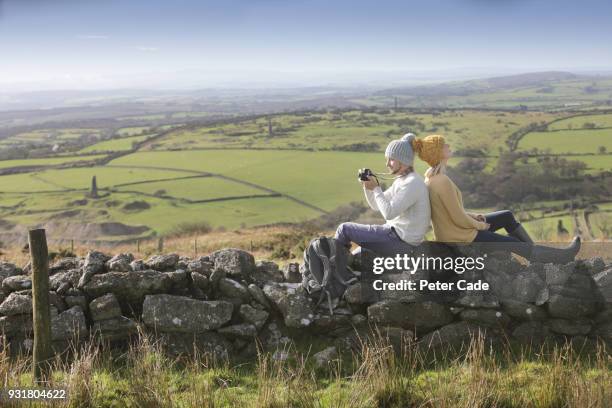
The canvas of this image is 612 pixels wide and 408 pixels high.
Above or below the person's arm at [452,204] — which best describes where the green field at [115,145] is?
below

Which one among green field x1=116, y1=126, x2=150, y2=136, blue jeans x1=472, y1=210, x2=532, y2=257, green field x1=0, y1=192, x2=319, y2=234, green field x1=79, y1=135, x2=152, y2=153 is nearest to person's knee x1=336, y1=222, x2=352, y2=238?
blue jeans x1=472, y1=210, x2=532, y2=257

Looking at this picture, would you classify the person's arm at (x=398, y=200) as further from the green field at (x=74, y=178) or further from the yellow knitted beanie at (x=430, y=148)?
the green field at (x=74, y=178)

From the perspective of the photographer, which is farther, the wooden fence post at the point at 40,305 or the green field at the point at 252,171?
the green field at the point at 252,171

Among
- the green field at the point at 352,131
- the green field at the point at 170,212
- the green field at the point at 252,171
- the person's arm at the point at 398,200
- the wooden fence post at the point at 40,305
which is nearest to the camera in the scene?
the wooden fence post at the point at 40,305

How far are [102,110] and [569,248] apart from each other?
21133cm

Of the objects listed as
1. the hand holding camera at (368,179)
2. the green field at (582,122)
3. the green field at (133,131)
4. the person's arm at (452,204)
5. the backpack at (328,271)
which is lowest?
the green field at (133,131)

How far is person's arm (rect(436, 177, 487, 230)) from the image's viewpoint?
529 cm

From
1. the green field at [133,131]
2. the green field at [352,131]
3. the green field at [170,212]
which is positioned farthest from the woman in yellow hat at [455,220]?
the green field at [133,131]

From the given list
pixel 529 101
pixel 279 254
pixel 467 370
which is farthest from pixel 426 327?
pixel 529 101

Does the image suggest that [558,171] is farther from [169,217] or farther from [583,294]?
[583,294]

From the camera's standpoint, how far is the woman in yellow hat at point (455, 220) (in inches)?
209

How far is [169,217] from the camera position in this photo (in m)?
38.2

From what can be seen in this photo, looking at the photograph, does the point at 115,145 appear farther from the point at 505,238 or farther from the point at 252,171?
the point at 505,238

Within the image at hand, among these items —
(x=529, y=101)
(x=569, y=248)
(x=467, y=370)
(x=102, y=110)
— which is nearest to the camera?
(x=467, y=370)
